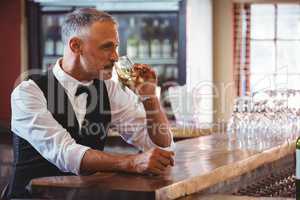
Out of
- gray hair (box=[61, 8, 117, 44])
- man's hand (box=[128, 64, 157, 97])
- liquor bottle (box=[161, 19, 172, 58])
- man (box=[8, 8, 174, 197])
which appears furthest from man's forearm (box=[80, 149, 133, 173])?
liquor bottle (box=[161, 19, 172, 58])

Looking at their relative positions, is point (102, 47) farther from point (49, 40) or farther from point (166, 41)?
point (49, 40)

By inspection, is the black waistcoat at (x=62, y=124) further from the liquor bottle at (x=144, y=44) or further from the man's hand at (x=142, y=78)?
the liquor bottle at (x=144, y=44)

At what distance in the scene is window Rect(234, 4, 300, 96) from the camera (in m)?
7.65

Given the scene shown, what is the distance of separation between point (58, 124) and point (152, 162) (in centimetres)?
50

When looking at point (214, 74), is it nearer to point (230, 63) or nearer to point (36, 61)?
point (230, 63)

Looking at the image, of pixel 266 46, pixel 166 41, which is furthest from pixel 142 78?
pixel 266 46

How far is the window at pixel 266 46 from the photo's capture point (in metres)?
7.65

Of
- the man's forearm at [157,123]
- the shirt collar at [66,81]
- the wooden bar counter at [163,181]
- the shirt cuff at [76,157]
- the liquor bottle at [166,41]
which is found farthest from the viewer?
the liquor bottle at [166,41]

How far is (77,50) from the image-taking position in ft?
8.73

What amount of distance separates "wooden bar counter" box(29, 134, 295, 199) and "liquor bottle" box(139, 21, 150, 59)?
4765 millimetres

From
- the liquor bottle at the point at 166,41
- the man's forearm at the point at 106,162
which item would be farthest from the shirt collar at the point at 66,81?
the liquor bottle at the point at 166,41

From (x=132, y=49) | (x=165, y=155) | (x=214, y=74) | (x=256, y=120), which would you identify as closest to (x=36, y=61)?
(x=132, y=49)

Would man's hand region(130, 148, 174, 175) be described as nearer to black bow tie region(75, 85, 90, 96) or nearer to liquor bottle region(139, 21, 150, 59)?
black bow tie region(75, 85, 90, 96)

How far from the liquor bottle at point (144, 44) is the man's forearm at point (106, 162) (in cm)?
535
